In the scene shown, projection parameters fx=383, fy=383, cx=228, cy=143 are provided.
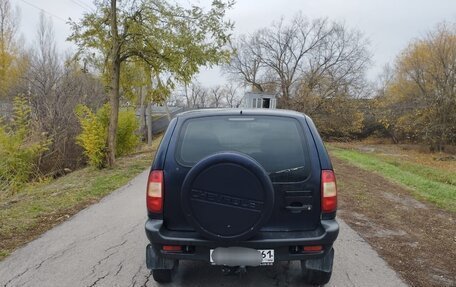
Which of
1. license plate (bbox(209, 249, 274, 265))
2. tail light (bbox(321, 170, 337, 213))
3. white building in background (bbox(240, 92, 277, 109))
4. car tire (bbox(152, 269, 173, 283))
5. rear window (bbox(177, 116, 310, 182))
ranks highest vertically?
white building in background (bbox(240, 92, 277, 109))

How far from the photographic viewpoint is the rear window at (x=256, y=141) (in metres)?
3.26

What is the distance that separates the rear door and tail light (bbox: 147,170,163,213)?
0.05 m

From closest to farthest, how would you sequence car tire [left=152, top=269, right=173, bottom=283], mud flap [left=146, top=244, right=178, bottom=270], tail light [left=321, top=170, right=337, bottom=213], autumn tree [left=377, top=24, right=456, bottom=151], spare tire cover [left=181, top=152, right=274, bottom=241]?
1. spare tire cover [left=181, top=152, right=274, bottom=241]
2. tail light [left=321, top=170, right=337, bottom=213]
3. mud flap [left=146, top=244, right=178, bottom=270]
4. car tire [left=152, top=269, right=173, bottom=283]
5. autumn tree [left=377, top=24, right=456, bottom=151]

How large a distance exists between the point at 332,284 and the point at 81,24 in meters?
12.0

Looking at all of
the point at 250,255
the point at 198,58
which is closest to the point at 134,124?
Result: the point at 198,58

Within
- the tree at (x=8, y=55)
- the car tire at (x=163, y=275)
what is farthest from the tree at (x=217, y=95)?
the car tire at (x=163, y=275)

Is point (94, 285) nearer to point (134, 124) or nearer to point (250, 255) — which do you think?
point (250, 255)

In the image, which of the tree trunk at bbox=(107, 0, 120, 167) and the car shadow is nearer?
the car shadow

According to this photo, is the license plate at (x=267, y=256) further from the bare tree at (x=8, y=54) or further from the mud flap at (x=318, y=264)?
the bare tree at (x=8, y=54)

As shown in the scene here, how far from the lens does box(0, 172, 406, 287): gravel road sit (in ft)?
12.7

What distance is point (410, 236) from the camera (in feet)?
18.3

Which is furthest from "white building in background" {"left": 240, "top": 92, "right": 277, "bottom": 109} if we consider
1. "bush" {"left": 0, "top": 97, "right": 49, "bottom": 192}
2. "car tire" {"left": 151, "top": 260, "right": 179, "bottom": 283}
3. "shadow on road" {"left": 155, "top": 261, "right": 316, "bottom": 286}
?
"car tire" {"left": 151, "top": 260, "right": 179, "bottom": 283}

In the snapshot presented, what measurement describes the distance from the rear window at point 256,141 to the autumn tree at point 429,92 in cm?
2699

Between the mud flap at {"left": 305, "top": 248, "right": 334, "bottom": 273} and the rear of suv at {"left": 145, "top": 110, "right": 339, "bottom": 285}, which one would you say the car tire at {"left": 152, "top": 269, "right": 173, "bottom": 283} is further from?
the mud flap at {"left": 305, "top": 248, "right": 334, "bottom": 273}
